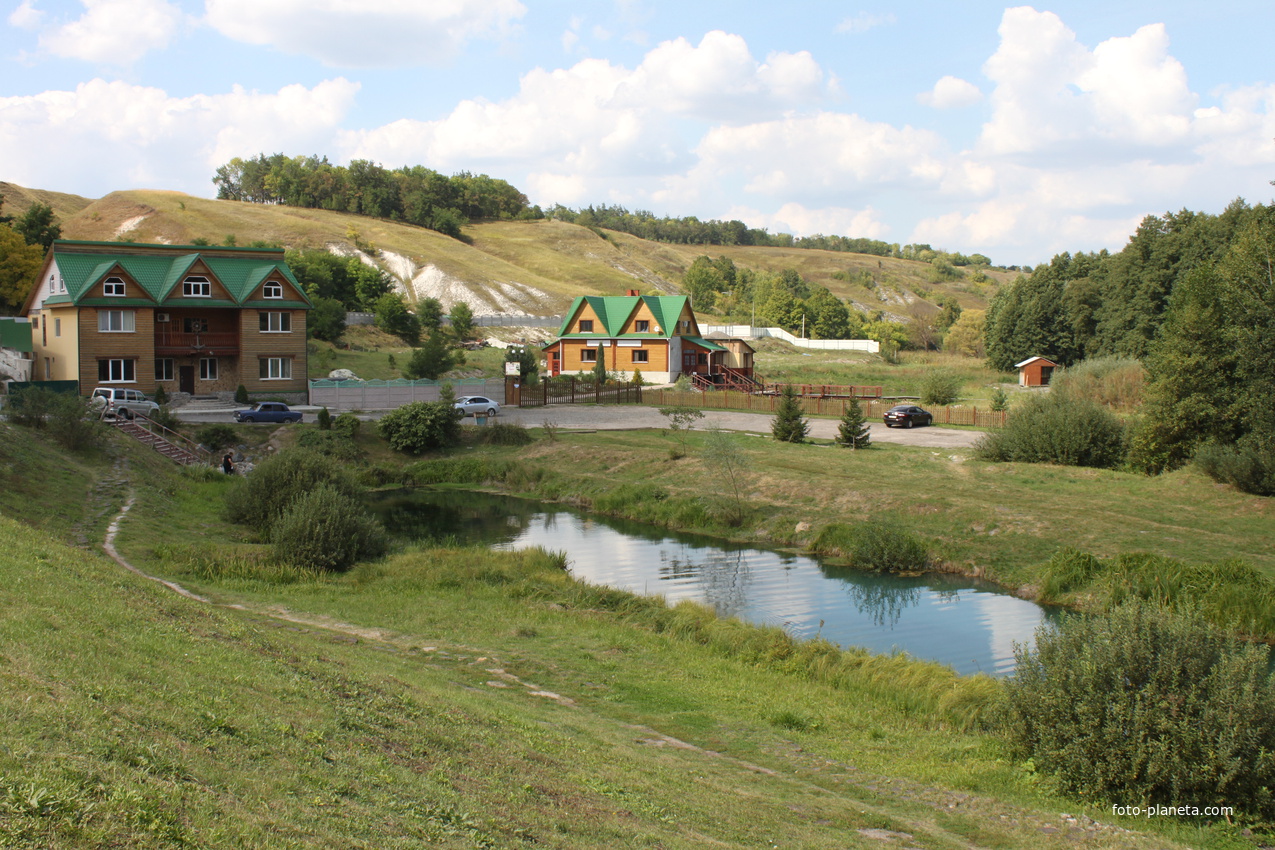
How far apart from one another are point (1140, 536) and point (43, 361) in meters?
61.6

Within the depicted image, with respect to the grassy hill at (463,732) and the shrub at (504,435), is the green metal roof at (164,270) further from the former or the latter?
the grassy hill at (463,732)

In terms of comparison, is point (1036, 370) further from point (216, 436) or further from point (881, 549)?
point (216, 436)

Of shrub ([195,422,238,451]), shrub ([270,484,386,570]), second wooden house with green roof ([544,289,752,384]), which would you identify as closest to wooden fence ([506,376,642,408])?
second wooden house with green roof ([544,289,752,384])

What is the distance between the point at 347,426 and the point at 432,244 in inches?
4187

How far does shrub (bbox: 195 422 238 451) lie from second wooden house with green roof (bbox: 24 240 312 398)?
11813 millimetres

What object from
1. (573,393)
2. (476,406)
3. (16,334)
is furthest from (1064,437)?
(16,334)

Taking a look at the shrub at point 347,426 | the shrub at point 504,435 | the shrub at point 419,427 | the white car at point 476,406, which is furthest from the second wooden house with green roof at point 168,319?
the shrub at point 504,435

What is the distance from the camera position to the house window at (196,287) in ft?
190

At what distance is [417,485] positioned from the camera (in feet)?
152

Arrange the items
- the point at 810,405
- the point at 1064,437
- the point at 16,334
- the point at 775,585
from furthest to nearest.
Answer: the point at 810,405 → the point at 16,334 → the point at 1064,437 → the point at 775,585

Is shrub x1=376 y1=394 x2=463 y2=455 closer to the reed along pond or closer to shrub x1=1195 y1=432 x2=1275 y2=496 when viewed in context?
the reed along pond

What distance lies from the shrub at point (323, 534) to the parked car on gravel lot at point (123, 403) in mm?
24432

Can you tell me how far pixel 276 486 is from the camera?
1195 inches

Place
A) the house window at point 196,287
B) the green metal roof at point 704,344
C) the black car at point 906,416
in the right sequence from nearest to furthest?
the black car at point 906,416 → the house window at point 196,287 → the green metal roof at point 704,344
